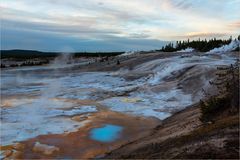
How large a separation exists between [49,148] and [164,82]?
14057 mm

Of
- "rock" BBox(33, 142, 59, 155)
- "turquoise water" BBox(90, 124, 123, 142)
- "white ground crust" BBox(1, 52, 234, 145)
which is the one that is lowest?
"rock" BBox(33, 142, 59, 155)

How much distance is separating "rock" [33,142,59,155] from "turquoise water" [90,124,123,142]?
1.58 m

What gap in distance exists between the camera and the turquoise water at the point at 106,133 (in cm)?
1235

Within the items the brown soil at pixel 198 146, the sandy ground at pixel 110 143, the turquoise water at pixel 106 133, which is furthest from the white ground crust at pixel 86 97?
the brown soil at pixel 198 146

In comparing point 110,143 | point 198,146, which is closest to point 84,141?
point 110,143

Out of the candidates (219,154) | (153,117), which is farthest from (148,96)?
(219,154)

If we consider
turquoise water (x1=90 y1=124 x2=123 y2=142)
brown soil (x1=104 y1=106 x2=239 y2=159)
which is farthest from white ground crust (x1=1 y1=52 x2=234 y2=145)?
brown soil (x1=104 y1=106 x2=239 y2=159)

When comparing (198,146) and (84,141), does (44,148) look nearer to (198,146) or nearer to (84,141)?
(84,141)

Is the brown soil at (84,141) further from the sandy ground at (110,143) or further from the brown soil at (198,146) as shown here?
the brown soil at (198,146)

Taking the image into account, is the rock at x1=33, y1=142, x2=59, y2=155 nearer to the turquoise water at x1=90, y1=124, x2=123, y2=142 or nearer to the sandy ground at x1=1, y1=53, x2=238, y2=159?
the sandy ground at x1=1, y1=53, x2=238, y2=159

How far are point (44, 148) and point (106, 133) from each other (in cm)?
256

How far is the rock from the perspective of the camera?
10930 millimetres

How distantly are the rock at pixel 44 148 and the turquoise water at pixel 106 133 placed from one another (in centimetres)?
158

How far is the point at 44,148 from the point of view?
11.3 metres
